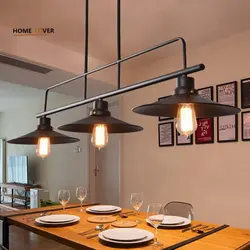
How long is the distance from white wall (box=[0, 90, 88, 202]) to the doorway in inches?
6.1

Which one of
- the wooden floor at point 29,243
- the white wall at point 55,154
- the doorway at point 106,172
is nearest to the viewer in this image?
the wooden floor at point 29,243

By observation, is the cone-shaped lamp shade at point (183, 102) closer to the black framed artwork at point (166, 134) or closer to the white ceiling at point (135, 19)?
the white ceiling at point (135, 19)

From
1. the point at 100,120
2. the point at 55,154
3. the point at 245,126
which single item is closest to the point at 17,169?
the point at 55,154

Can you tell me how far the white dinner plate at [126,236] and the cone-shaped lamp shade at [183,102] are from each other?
2.20 ft

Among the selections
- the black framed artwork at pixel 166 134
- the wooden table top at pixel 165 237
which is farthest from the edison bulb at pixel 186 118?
the black framed artwork at pixel 166 134

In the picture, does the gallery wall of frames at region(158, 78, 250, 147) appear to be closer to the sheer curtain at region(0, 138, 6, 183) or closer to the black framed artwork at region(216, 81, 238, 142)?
the black framed artwork at region(216, 81, 238, 142)

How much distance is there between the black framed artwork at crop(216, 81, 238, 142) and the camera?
306cm

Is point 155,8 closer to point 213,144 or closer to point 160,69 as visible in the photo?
point 160,69

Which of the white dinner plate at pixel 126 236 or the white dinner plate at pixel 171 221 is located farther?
the white dinner plate at pixel 171 221

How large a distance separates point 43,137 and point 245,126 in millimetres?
2044

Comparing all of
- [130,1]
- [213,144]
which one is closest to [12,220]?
[130,1]

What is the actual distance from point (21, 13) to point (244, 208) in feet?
9.41

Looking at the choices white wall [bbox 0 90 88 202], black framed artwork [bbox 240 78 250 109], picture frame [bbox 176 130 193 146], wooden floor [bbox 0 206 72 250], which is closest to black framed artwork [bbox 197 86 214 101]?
black framed artwork [bbox 240 78 250 109]

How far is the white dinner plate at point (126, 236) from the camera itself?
1.48m
